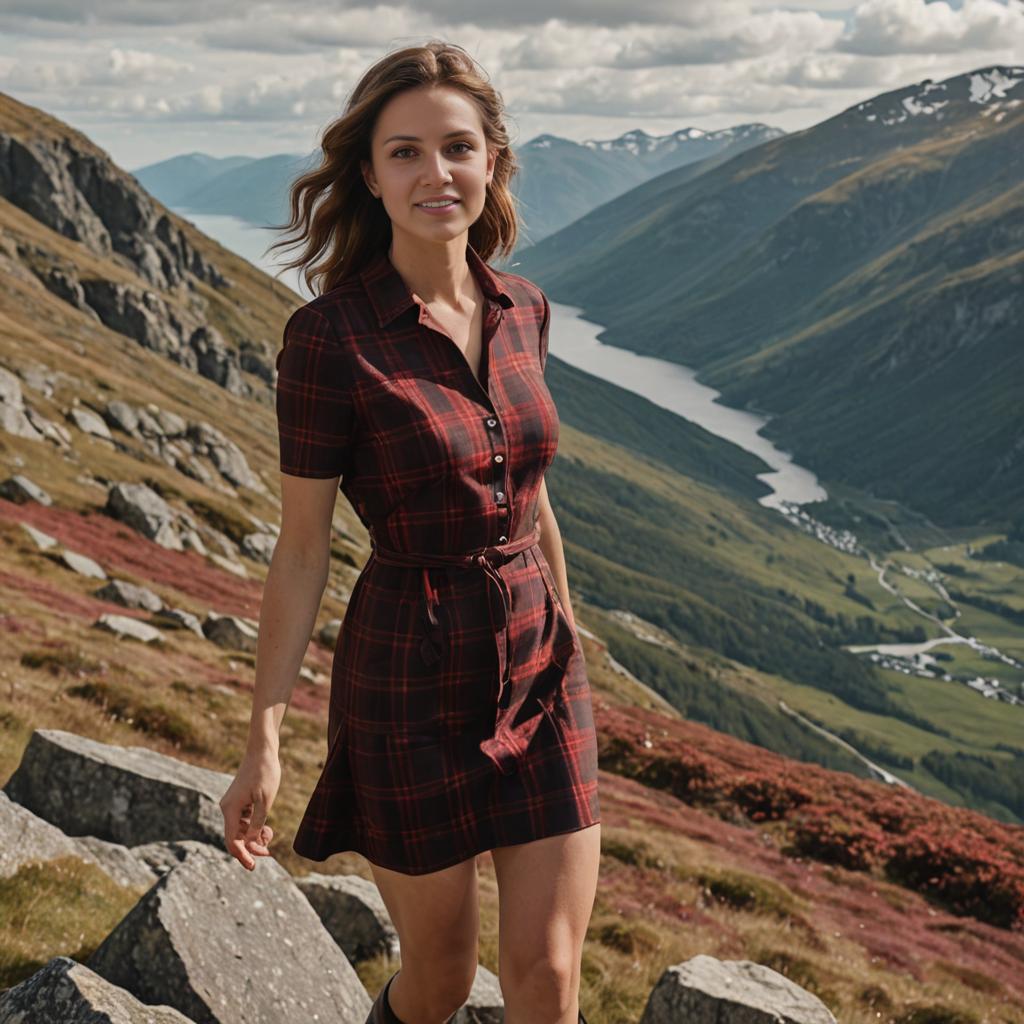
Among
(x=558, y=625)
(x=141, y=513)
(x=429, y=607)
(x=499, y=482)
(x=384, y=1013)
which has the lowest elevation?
(x=141, y=513)

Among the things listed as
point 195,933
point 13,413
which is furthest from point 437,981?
point 13,413

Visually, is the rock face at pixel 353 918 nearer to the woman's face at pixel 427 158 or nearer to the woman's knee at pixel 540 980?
the woman's knee at pixel 540 980

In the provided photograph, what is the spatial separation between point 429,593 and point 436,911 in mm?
1543

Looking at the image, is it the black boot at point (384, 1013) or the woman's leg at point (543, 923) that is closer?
the woman's leg at point (543, 923)

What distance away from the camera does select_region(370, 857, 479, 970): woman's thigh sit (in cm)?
569

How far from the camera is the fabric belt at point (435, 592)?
5582 mm

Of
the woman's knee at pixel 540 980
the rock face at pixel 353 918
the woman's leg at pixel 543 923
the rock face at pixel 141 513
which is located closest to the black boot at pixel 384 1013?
the woman's leg at pixel 543 923

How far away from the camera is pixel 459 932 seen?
19.0 feet

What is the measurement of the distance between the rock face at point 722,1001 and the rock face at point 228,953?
8.28 ft

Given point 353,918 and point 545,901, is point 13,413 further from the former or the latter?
point 545,901

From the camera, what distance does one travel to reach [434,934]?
5758mm

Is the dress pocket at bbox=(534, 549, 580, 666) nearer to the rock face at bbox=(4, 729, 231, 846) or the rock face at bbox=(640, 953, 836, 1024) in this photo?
the rock face at bbox=(640, 953, 836, 1024)

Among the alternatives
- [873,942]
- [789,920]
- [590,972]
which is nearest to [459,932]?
[590,972]

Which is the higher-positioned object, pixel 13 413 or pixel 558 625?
pixel 558 625
